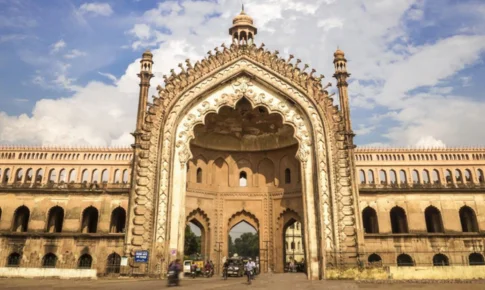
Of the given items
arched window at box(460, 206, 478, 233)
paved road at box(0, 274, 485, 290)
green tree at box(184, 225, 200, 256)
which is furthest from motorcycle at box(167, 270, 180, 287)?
green tree at box(184, 225, 200, 256)

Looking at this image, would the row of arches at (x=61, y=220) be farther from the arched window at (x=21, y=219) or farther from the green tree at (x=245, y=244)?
the green tree at (x=245, y=244)

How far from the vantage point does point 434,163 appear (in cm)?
3522

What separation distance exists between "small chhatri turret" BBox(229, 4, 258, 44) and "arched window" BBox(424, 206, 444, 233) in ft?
72.8

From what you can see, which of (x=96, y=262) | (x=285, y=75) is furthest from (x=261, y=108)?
(x=96, y=262)

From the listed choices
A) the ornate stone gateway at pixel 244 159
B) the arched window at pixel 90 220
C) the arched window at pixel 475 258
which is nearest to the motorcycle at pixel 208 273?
the ornate stone gateway at pixel 244 159

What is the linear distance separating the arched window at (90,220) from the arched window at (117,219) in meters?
1.77

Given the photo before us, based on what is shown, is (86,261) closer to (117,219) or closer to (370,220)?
(117,219)

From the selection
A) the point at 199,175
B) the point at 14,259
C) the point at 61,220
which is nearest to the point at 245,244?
the point at 61,220

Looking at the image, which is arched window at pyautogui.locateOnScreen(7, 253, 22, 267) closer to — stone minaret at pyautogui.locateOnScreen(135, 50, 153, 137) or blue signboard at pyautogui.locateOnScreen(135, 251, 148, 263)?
blue signboard at pyautogui.locateOnScreen(135, 251, 148, 263)

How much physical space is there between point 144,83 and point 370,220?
24972 mm

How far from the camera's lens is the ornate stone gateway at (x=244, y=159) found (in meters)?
22.5

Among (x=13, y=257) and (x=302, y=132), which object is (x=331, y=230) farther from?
(x=13, y=257)

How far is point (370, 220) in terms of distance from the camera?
35938mm

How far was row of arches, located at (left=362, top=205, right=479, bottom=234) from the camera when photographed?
33.4m
